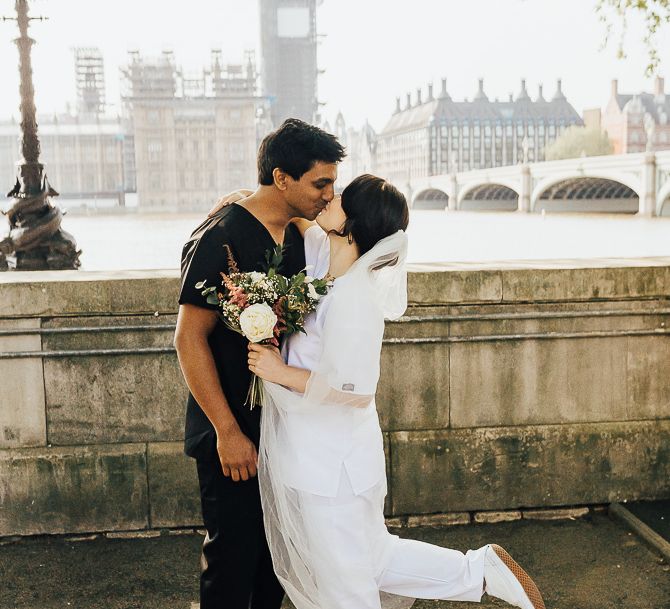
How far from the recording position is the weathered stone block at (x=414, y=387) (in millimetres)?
3479

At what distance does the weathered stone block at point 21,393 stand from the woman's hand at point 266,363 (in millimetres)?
1582

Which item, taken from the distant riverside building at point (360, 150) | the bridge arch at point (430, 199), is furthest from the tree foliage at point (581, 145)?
the distant riverside building at point (360, 150)

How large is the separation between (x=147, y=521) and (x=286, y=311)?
5.62 ft

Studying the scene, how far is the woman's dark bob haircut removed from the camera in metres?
2.07

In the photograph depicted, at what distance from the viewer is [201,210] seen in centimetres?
8294

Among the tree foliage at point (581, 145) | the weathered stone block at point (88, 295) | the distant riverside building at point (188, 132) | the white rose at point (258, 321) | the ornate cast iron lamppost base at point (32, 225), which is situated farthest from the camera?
the tree foliage at point (581, 145)

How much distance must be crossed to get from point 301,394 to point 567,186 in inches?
2282

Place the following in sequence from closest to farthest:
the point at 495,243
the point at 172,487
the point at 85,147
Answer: the point at 172,487 < the point at 495,243 < the point at 85,147

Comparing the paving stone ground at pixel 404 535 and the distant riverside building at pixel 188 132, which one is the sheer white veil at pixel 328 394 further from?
the distant riverside building at pixel 188 132

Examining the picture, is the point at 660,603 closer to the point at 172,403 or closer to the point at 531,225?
the point at 172,403

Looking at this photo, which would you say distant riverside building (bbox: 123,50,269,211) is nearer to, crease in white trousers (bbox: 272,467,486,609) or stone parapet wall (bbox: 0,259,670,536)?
stone parapet wall (bbox: 0,259,670,536)

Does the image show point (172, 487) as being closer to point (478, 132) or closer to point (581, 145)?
point (581, 145)

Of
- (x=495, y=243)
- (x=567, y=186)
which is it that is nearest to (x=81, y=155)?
(x=567, y=186)

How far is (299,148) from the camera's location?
80.1 inches
